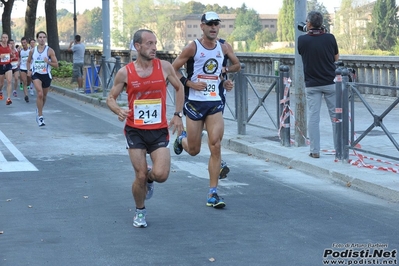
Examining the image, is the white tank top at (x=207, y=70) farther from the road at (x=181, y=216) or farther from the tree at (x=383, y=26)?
the tree at (x=383, y=26)

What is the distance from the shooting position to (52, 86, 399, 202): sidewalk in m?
9.26

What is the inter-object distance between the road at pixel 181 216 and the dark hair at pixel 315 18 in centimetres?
191

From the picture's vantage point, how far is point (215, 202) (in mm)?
8164

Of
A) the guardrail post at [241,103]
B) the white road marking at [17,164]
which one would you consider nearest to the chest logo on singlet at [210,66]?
the white road marking at [17,164]

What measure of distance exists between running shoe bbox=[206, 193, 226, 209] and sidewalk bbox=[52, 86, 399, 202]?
73.3 inches

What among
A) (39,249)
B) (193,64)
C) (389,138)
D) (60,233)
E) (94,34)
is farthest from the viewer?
(94,34)

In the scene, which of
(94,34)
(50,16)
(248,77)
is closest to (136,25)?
(94,34)

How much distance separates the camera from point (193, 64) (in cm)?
879

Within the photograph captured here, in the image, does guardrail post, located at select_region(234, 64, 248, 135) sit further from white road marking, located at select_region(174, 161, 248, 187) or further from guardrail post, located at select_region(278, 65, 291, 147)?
white road marking, located at select_region(174, 161, 248, 187)

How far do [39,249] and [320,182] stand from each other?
4260 millimetres

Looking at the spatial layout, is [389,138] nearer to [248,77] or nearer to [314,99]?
[314,99]

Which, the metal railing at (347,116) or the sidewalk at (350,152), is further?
the metal railing at (347,116)

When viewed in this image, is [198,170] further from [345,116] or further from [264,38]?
[264,38]

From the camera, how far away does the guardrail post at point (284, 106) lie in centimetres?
1212
